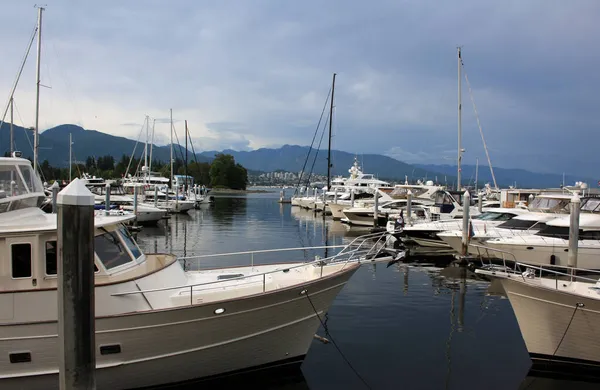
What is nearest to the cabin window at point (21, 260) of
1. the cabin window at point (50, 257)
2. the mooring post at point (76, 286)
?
the cabin window at point (50, 257)

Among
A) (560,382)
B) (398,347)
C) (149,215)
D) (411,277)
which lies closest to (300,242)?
(411,277)

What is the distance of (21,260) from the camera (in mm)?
7621

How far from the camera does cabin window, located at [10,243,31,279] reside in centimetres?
757

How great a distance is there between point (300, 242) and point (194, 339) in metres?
22.3

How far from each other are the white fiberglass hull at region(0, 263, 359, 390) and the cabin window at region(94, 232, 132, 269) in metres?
1.40

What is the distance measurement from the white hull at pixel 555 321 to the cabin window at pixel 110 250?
7.82 metres

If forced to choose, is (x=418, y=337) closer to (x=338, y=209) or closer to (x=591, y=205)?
(x=591, y=205)

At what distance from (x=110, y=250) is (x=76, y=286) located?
3408 millimetres

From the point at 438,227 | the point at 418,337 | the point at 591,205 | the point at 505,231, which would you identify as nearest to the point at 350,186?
the point at 438,227

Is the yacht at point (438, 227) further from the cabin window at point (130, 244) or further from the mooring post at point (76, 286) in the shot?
the mooring post at point (76, 286)

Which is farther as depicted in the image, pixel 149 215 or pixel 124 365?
pixel 149 215

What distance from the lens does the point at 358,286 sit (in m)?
16.2

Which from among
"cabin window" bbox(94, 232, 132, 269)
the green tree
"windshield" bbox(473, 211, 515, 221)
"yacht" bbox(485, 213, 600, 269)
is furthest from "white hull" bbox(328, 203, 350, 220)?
the green tree

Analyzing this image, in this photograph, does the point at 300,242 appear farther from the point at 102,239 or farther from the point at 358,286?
the point at 102,239
